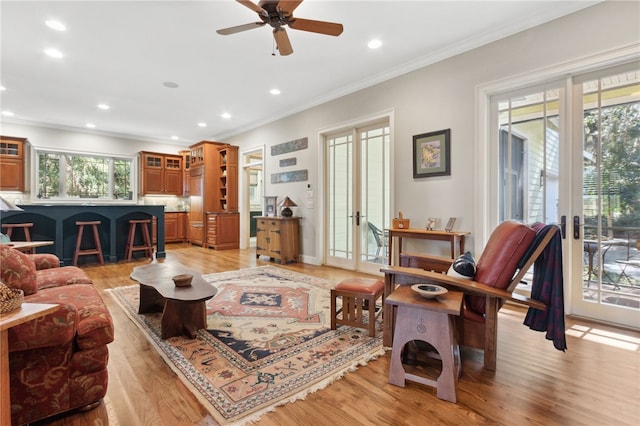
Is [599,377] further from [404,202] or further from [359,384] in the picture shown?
[404,202]

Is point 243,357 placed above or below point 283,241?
below

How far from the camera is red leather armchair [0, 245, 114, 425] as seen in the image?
138 centimetres

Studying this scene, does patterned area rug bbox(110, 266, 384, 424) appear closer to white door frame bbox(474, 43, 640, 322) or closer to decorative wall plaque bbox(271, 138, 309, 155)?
white door frame bbox(474, 43, 640, 322)

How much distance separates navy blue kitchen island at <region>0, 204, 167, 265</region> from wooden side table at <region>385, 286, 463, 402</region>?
18.3 feet

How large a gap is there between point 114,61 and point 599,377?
5756 mm

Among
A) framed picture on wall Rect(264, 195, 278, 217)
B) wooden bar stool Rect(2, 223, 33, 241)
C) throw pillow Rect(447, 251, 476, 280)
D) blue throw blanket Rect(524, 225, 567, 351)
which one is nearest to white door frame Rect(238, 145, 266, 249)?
framed picture on wall Rect(264, 195, 278, 217)

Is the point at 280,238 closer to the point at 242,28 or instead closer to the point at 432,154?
the point at 432,154

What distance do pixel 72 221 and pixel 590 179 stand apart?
723 centimetres

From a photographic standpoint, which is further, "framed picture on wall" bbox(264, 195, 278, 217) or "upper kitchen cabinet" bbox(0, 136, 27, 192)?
"upper kitchen cabinet" bbox(0, 136, 27, 192)

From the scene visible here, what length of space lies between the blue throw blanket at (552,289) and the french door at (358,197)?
8.38 ft

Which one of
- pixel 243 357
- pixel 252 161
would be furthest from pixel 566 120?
pixel 252 161

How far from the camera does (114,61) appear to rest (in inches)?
155

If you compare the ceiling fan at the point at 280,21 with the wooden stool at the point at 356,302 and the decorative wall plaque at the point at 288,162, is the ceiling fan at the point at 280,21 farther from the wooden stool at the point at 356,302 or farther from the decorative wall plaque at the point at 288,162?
the decorative wall plaque at the point at 288,162

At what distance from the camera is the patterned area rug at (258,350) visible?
1.68 metres
